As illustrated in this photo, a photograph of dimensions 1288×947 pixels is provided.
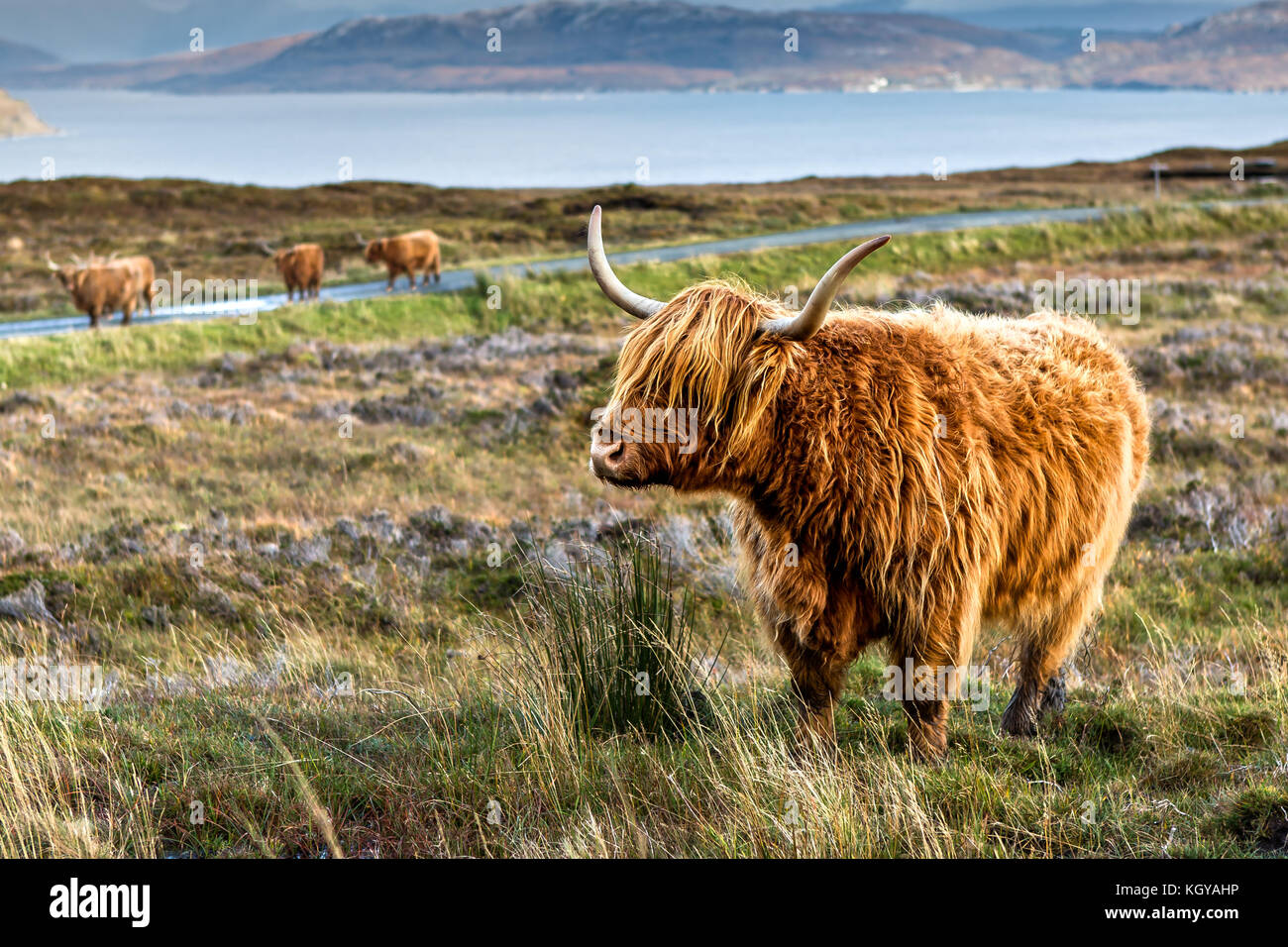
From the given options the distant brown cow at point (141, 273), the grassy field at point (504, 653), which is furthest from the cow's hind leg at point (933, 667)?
the distant brown cow at point (141, 273)

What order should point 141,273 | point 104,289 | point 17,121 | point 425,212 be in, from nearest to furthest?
1. point 104,289
2. point 141,273
3. point 425,212
4. point 17,121

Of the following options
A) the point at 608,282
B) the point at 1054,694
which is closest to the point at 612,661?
the point at 608,282

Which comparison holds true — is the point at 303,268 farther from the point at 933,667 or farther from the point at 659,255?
the point at 933,667

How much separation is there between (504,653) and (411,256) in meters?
24.1

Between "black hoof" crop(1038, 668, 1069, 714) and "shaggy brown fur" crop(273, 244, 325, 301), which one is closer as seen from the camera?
"black hoof" crop(1038, 668, 1069, 714)

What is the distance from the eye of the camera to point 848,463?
13.3 ft

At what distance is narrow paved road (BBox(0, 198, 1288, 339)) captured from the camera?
2412 cm

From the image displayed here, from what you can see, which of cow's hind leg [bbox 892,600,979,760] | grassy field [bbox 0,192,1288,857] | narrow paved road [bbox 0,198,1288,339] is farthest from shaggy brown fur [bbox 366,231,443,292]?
cow's hind leg [bbox 892,600,979,760]

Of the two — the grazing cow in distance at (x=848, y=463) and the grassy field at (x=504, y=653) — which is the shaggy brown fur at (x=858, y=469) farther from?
the grassy field at (x=504, y=653)

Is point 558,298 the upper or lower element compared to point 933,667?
upper

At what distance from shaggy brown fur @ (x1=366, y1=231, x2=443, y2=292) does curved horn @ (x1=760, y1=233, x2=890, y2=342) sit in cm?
2409

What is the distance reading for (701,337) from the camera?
12.8 feet

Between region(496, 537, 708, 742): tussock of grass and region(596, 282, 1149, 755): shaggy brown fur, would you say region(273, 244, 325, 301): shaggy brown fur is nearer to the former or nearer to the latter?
region(496, 537, 708, 742): tussock of grass
